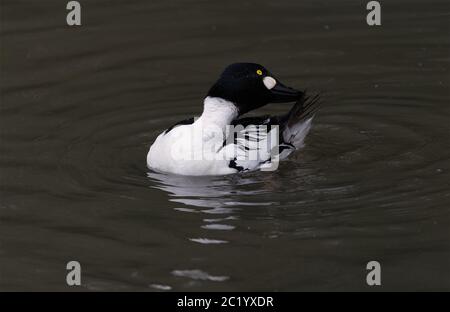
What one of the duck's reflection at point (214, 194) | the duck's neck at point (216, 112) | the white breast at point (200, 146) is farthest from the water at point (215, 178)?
the duck's neck at point (216, 112)

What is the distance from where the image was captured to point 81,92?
38.4ft

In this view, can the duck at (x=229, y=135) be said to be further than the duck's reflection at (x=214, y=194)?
Yes

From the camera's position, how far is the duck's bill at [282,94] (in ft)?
30.6

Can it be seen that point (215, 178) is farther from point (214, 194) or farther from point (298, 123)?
point (298, 123)

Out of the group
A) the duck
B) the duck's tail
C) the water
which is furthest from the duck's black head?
the water

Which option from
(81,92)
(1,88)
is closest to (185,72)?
(81,92)

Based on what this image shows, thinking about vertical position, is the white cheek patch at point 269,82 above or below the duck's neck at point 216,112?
above

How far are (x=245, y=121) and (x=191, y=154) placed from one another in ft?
2.33

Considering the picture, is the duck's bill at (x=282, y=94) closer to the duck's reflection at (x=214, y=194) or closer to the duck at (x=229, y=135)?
the duck at (x=229, y=135)

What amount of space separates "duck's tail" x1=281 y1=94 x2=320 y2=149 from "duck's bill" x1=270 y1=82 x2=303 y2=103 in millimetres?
95

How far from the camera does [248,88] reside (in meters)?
9.13

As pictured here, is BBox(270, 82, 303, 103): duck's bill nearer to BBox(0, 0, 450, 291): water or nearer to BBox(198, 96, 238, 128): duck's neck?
BBox(198, 96, 238, 128): duck's neck

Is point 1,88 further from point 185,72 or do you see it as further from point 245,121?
point 245,121

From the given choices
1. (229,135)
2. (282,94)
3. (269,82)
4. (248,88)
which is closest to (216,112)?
(229,135)
